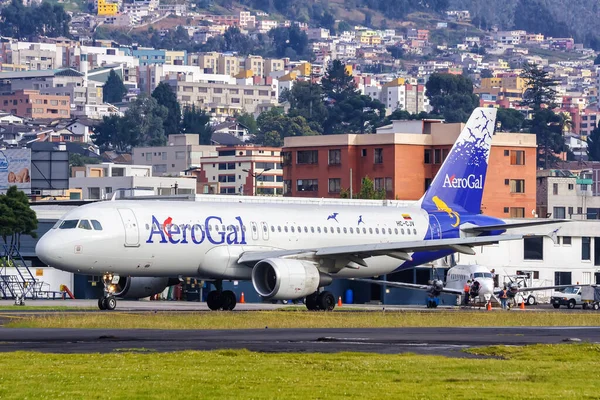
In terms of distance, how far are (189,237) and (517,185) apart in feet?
300

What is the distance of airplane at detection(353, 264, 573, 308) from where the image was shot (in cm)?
7962

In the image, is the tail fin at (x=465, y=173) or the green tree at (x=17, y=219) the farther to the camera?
the green tree at (x=17, y=219)

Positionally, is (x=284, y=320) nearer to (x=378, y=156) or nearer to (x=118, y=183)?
(x=378, y=156)

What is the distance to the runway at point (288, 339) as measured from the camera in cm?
3503

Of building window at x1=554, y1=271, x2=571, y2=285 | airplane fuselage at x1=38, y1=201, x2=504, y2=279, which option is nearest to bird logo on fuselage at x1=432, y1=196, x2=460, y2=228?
airplane fuselage at x1=38, y1=201, x2=504, y2=279

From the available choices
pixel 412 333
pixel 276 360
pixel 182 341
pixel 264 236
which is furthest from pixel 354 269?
pixel 276 360

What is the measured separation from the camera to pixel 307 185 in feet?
503

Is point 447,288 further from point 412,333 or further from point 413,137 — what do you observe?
point 413,137

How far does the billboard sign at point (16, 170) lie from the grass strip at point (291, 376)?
92.1 metres

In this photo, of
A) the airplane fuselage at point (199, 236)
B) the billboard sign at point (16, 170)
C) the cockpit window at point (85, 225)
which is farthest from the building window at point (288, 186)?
the cockpit window at point (85, 225)

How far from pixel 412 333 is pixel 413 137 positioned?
341 ft

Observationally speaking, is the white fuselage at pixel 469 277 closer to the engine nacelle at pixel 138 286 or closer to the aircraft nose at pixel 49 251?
the engine nacelle at pixel 138 286

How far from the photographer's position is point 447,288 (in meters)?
89.2

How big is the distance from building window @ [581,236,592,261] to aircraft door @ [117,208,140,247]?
183 ft
